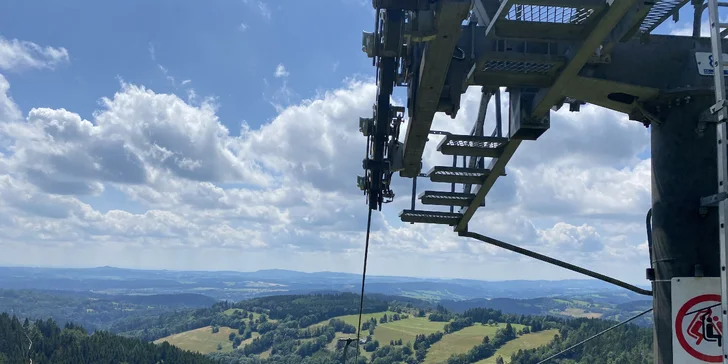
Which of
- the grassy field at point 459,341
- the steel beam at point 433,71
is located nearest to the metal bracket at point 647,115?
the steel beam at point 433,71

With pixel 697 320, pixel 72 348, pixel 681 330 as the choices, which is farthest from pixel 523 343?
pixel 697 320

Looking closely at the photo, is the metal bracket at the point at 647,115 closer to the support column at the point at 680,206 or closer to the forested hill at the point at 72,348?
the support column at the point at 680,206

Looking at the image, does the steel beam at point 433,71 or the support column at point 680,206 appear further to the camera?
the support column at point 680,206

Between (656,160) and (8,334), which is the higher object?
(656,160)

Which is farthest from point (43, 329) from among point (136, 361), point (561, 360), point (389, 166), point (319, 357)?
point (389, 166)

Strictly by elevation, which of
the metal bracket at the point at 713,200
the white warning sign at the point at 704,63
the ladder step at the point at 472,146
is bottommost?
the metal bracket at the point at 713,200

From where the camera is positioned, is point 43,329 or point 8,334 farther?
point 43,329

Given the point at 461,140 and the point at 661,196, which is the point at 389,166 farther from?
the point at 661,196
